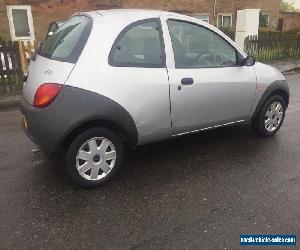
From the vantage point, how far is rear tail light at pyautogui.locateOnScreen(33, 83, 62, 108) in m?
3.28

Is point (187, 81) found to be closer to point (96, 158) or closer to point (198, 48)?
point (198, 48)

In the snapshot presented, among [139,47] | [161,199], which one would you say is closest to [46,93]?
[139,47]

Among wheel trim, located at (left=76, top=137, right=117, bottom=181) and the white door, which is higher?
the white door

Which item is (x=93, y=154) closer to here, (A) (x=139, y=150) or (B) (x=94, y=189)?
(B) (x=94, y=189)

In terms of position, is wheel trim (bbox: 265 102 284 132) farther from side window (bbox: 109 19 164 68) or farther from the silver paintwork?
side window (bbox: 109 19 164 68)

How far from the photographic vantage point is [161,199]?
3.47 metres

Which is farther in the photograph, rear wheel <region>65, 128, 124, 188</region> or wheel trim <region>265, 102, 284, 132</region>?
wheel trim <region>265, 102, 284, 132</region>

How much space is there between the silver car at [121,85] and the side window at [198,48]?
0.01 m

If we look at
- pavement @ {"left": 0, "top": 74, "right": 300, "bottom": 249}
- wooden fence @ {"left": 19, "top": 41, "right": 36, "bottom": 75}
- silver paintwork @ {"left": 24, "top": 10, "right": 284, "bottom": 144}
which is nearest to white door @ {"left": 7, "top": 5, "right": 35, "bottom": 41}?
wooden fence @ {"left": 19, "top": 41, "right": 36, "bottom": 75}

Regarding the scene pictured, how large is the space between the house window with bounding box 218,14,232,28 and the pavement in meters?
15.6

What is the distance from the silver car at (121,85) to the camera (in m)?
3.33

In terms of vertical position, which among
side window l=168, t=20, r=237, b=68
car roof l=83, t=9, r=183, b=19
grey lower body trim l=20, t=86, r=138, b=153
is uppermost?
car roof l=83, t=9, r=183, b=19

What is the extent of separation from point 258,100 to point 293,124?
4.66ft

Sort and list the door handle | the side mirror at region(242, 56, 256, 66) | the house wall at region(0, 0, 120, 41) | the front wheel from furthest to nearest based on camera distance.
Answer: the house wall at region(0, 0, 120, 41)
the front wheel
the side mirror at region(242, 56, 256, 66)
the door handle
